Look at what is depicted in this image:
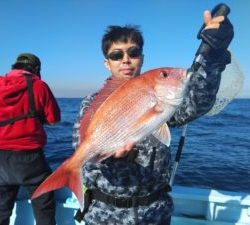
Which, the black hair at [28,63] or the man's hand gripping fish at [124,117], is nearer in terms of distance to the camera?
the man's hand gripping fish at [124,117]

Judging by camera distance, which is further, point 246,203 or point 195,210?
point 195,210

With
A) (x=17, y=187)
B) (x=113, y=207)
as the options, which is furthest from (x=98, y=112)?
(x=17, y=187)

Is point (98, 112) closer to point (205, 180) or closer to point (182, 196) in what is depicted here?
point (182, 196)

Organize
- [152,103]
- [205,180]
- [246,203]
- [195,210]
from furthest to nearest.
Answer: [205,180] < [195,210] < [246,203] < [152,103]

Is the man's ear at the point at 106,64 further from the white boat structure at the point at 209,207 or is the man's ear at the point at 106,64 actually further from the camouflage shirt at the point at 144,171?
the white boat structure at the point at 209,207

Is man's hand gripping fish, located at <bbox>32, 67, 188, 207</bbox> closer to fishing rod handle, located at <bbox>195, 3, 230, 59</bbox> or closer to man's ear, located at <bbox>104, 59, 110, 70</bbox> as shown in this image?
fishing rod handle, located at <bbox>195, 3, 230, 59</bbox>

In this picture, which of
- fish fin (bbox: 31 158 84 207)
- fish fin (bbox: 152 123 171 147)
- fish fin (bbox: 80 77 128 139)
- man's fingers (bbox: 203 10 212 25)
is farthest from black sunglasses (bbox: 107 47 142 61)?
fish fin (bbox: 31 158 84 207)

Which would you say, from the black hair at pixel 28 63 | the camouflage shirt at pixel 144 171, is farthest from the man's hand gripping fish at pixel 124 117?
the black hair at pixel 28 63

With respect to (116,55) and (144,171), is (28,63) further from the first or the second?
(144,171)

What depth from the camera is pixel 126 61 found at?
Answer: 3002mm

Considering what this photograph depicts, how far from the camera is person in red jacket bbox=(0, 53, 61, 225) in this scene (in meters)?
4.82

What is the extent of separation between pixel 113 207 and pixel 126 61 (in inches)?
46.8

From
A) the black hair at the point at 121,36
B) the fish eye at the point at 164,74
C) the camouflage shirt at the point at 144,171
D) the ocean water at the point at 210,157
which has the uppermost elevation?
the black hair at the point at 121,36

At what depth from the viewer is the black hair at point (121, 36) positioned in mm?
3164
